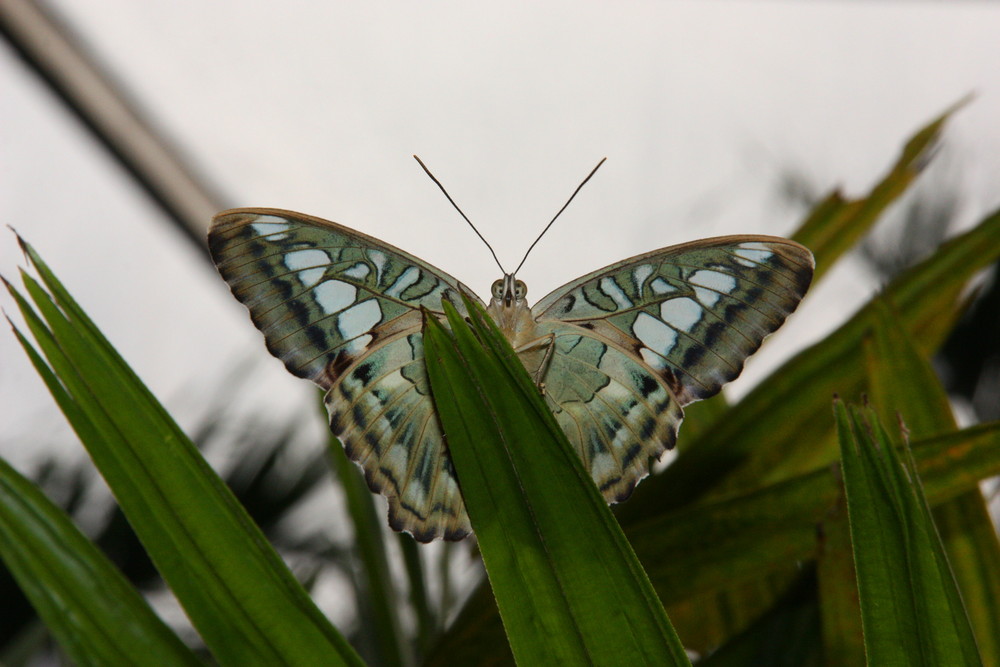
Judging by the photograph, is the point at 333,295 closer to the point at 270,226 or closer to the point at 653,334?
the point at 270,226

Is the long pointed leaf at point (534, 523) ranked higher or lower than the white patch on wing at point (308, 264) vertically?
lower

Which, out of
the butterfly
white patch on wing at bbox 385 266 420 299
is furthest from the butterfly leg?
white patch on wing at bbox 385 266 420 299

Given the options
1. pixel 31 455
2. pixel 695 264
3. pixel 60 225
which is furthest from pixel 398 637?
pixel 60 225

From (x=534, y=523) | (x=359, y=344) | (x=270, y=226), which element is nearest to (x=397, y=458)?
(x=359, y=344)

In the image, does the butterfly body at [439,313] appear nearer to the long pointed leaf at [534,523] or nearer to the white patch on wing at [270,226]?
the white patch on wing at [270,226]

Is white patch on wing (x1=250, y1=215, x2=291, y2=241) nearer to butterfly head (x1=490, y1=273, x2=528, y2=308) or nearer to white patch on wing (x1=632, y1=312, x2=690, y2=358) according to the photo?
butterfly head (x1=490, y1=273, x2=528, y2=308)

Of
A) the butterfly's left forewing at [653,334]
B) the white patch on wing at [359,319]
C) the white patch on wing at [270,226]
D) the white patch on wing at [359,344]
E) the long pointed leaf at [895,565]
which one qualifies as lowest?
the long pointed leaf at [895,565]

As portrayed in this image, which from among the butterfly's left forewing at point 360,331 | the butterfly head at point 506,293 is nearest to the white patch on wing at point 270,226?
the butterfly's left forewing at point 360,331
